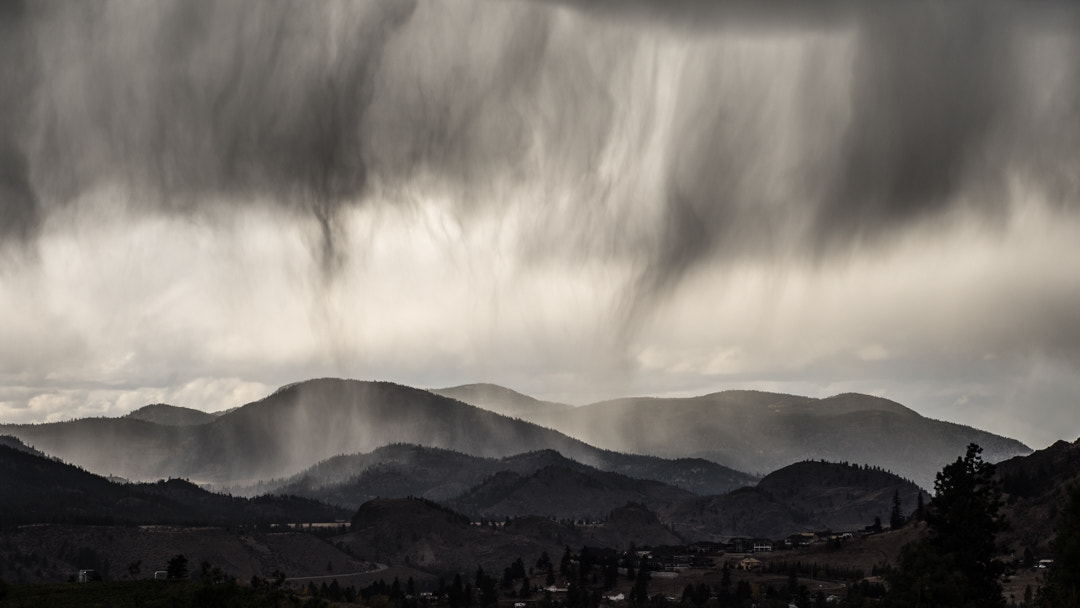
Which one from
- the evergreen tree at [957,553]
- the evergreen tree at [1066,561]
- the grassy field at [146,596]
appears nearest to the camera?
the evergreen tree at [1066,561]

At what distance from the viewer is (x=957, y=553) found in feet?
535

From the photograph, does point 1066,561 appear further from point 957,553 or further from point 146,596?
point 146,596

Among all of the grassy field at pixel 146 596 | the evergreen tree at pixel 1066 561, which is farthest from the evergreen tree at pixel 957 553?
the grassy field at pixel 146 596

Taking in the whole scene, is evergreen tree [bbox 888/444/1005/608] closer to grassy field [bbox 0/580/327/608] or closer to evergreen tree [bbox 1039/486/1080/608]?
evergreen tree [bbox 1039/486/1080/608]

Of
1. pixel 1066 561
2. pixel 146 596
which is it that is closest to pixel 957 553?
pixel 1066 561

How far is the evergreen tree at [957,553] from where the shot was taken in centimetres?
14638

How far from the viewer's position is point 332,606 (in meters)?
192

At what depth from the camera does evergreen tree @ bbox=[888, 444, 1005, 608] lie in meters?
146

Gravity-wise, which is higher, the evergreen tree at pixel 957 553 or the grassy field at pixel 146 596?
the evergreen tree at pixel 957 553

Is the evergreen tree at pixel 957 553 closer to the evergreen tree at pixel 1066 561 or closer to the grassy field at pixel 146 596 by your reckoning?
the evergreen tree at pixel 1066 561

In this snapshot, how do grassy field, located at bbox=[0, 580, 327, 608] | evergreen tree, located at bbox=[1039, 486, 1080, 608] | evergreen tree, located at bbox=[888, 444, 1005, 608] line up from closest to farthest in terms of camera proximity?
evergreen tree, located at bbox=[1039, 486, 1080, 608]
grassy field, located at bbox=[0, 580, 327, 608]
evergreen tree, located at bbox=[888, 444, 1005, 608]

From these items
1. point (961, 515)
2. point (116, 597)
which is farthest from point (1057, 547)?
point (116, 597)

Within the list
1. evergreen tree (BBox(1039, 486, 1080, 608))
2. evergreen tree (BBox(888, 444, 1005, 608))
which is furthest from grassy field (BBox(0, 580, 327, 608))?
evergreen tree (BBox(1039, 486, 1080, 608))

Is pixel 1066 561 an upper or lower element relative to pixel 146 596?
upper
